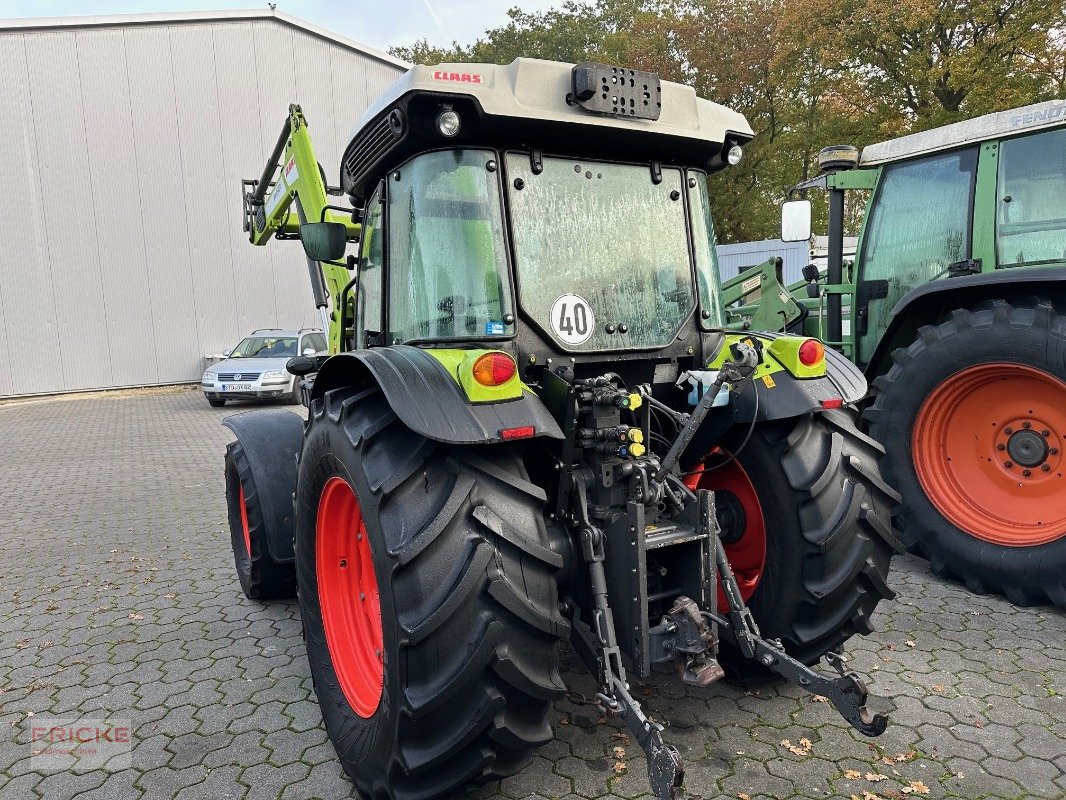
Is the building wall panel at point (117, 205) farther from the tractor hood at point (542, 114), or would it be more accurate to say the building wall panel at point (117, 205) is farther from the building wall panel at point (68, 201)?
the tractor hood at point (542, 114)

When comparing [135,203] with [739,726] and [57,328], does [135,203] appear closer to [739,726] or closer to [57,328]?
[57,328]

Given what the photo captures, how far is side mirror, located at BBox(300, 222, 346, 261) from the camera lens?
351 centimetres

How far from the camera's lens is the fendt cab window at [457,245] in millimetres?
2643

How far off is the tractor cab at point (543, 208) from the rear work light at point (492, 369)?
34cm

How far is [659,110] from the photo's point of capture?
277 cm

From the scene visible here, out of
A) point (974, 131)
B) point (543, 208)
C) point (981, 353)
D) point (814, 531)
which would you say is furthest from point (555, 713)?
point (974, 131)

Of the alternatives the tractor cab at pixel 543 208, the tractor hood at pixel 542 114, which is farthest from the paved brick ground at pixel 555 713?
the tractor hood at pixel 542 114

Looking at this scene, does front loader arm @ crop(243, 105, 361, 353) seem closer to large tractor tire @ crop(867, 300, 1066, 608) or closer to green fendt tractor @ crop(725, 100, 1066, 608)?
green fendt tractor @ crop(725, 100, 1066, 608)

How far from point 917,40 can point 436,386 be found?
1826 centimetres

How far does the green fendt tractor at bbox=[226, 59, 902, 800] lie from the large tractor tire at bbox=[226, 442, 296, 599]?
3.88ft

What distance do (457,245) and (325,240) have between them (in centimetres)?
112

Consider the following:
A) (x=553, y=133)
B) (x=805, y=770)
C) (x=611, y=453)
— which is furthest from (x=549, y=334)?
(x=805, y=770)

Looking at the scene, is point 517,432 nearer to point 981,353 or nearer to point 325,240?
point 325,240

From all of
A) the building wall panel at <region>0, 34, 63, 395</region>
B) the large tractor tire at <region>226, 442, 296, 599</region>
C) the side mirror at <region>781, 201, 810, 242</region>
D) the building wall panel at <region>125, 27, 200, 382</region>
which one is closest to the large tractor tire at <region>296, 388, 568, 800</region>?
the large tractor tire at <region>226, 442, 296, 599</region>
